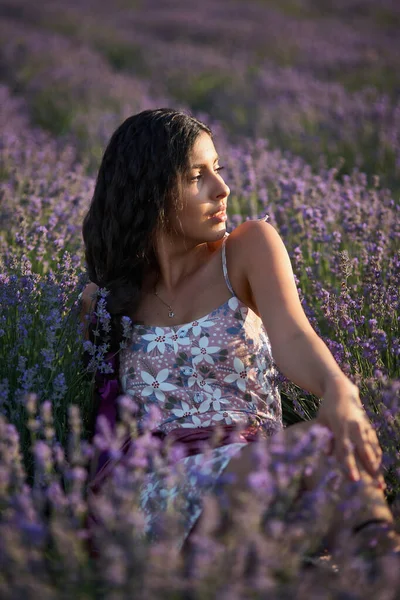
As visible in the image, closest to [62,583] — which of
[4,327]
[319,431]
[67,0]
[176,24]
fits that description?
[319,431]

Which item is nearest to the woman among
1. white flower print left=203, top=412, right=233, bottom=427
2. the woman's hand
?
white flower print left=203, top=412, right=233, bottom=427

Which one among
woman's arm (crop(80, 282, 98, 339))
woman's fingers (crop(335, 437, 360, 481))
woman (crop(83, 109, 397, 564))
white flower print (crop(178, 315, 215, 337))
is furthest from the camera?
woman's arm (crop(80, 282, 98, 339))

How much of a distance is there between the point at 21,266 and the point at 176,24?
1339 centimetres

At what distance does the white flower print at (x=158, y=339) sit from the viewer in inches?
86.2

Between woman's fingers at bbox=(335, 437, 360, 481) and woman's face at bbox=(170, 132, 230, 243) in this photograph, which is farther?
woman's face at bbox=(170, 132, 230, 243)

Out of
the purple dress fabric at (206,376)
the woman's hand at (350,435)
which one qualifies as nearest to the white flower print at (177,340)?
the purple dress fabric at (206,376)

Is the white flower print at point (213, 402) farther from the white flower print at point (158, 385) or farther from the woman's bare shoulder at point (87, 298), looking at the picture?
the woman's bare shoulder at point (87, 298)

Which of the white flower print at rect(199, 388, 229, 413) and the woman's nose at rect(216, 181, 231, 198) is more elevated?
the woman's nose at rect(216, 181, 231, 198)

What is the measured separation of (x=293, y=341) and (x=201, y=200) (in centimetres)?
59

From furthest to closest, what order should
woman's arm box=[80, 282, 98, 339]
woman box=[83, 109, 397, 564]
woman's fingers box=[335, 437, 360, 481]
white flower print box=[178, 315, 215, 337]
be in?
woman's arm box=[80, 282, 98, 339], white flower print box=[178, 315, 215, 337], woman box=[83, 109, 397, 564], woman's fingers box=[335, 437, 360, 481]

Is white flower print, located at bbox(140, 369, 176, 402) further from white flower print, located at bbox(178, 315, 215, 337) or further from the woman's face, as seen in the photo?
the woman's face

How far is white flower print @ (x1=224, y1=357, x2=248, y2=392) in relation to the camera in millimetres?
2115

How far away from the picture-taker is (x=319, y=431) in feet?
4.43

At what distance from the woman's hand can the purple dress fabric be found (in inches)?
17.8
